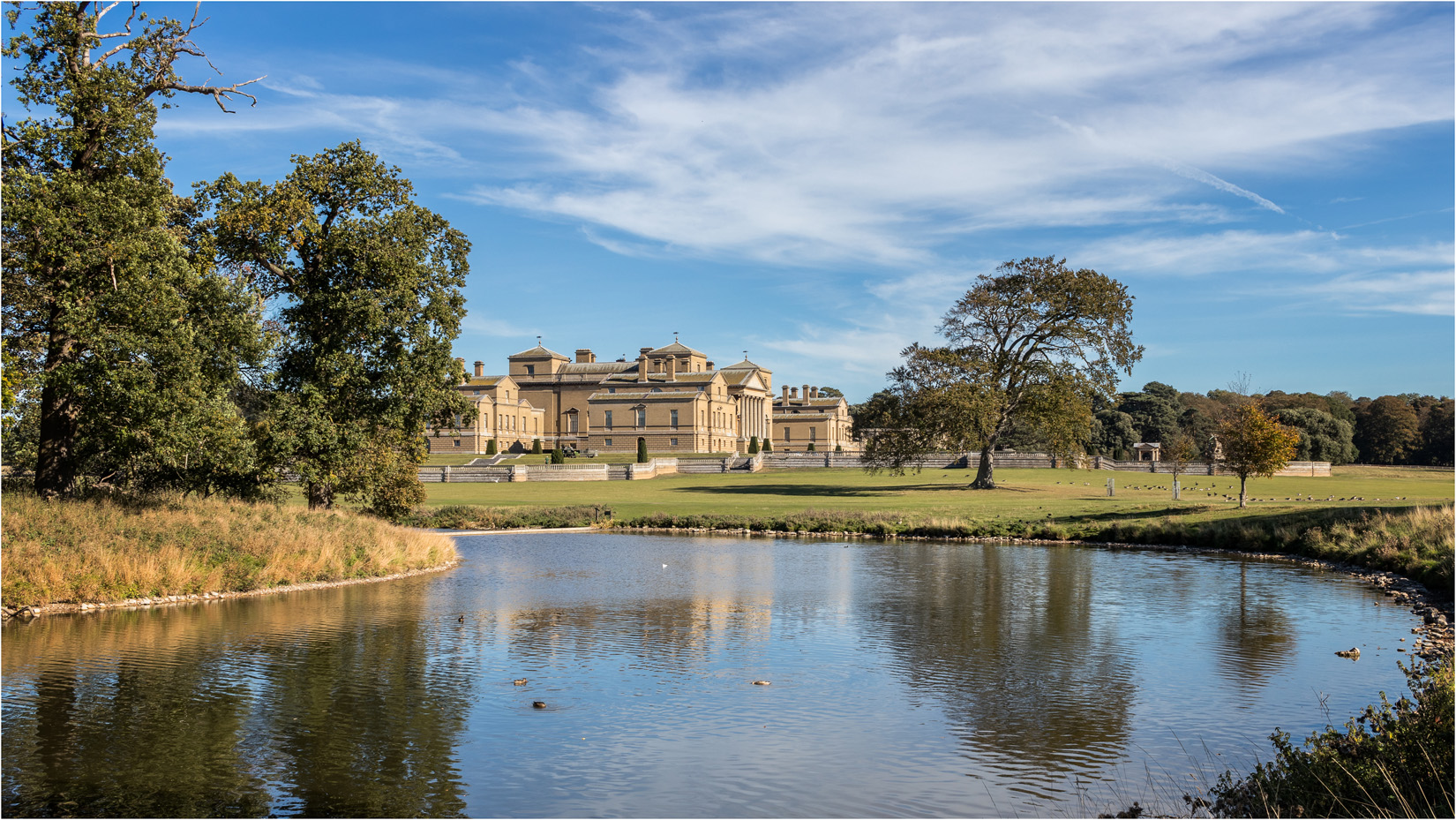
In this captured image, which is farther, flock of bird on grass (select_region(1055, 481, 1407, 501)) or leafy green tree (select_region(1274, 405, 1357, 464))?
leafy green tree (select_region(1274, 405, 1357, 464))

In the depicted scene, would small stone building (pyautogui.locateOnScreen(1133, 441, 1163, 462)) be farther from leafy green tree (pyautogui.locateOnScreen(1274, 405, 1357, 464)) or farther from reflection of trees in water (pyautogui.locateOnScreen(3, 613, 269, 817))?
reflection of trees in water (pyautogui.locateOnScreen(3, 613, 269, 817))

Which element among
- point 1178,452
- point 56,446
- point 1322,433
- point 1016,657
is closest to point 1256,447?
point 1178,452

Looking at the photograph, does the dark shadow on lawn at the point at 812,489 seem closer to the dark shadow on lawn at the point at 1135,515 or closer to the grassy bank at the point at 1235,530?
the grassy bank at the point at 1235,530

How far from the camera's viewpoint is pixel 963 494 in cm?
5488

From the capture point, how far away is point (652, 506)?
1933 inches

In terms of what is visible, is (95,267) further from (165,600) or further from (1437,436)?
(1437,436)

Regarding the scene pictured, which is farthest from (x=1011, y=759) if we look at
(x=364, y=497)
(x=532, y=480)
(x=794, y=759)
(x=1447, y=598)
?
(x=532, y=480)

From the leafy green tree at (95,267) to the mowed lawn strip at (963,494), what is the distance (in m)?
24.4

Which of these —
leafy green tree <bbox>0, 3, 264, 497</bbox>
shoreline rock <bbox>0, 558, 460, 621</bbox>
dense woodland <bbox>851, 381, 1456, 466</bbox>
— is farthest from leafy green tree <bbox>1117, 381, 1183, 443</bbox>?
leafy green tree <bbox>0, 3, 264, 497</bbox>

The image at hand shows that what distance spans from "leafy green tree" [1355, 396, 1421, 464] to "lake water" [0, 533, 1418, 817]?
90.9m

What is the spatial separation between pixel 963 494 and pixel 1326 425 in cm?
6160

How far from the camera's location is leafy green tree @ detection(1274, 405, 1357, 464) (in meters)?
94.8

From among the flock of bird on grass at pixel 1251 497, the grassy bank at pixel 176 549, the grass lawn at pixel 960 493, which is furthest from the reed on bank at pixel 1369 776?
the flock of bird on grass at pixel 1251 497

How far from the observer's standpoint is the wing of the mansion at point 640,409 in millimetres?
107375
